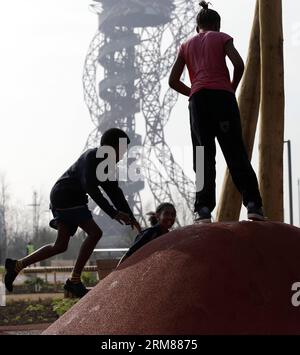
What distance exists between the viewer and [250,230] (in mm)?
4516

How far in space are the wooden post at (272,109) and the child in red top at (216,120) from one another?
1374 millimetres

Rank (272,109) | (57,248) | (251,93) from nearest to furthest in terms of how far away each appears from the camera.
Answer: (57,248) → (272,109) → (251,93)

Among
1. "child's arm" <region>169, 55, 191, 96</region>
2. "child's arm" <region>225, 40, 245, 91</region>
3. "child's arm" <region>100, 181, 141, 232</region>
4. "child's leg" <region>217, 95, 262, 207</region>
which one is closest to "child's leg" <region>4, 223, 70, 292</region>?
"child's arm" <region>100, 181, 141, 232</region>

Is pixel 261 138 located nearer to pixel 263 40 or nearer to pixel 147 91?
pixel 263 40

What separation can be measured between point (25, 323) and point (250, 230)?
6732 mm

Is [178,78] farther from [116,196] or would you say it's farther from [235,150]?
[116,196]

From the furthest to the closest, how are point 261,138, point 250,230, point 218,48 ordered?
point 261,138 < point 218,48 < point 250,230

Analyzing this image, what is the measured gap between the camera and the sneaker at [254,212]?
4930 mm

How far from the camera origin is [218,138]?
5074 mm

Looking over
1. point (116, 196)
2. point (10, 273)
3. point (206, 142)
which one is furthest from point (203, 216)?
point (10, 273)

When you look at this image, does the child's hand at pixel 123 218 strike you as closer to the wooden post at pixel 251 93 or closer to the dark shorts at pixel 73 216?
the dark shorts at pixel 73 216

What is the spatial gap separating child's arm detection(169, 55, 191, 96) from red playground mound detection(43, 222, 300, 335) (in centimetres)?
117

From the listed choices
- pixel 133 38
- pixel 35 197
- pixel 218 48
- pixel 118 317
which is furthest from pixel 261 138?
pixel 133 38

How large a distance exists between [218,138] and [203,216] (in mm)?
593
